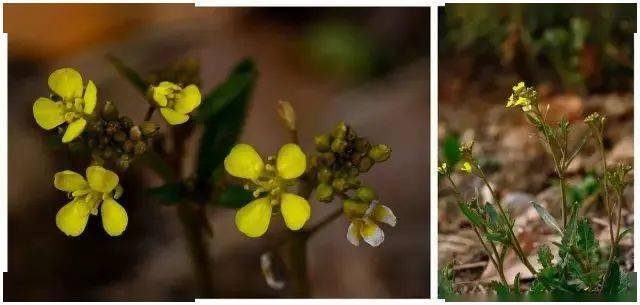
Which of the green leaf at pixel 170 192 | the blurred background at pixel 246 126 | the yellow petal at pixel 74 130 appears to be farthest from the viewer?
the blurred background at pixel 246 126

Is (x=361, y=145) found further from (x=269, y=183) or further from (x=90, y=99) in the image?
(x=90, y=99)

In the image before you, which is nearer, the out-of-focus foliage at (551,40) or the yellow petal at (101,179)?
the yellow petal at (101,179)

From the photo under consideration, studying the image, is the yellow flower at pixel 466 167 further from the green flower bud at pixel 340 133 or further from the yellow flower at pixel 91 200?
the yellow flower at pixel 91 200

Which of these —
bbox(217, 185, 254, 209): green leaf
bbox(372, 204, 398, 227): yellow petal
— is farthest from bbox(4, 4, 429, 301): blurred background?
bbox(372, 204, 398, 227): yellow petal

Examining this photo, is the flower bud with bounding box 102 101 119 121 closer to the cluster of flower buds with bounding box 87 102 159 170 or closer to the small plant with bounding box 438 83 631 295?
the cluster of flower buds with bounding box 87 102 159 170

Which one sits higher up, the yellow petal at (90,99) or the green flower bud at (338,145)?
the yellow petal at (90,99)

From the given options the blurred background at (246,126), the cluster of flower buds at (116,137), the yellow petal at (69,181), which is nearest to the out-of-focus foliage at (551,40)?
the blurred background at (246,126)

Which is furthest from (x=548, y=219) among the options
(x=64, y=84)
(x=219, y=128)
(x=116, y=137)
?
(x=64, y=84)
